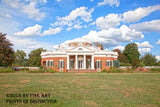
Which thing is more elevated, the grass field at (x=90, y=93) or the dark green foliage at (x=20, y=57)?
the dark green foliage at (x=20, y=57)

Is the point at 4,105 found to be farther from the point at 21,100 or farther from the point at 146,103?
the point at 146,103

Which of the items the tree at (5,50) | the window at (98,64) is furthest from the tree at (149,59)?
the tree at (5,50)

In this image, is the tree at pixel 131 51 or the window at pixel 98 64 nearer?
the window at pixel 98 64

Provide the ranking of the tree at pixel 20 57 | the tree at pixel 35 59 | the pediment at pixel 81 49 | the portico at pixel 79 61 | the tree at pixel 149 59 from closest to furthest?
the pediment at pixel 81 49 → the portico at pixel 79 61 → the tree at pixel 35 59 → the tree at pixel 149 59 → the tree at pixel 20 57

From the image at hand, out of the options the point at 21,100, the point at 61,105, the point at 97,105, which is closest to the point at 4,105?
the point at 21,100

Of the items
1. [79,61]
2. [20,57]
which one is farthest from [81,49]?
[20,57]

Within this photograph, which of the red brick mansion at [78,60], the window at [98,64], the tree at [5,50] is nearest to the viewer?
the tree at [5,50]

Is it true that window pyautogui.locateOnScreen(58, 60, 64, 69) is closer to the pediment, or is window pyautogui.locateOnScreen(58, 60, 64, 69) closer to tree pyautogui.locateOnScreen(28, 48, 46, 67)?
the pediment

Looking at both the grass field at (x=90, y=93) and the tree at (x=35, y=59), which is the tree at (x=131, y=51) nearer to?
the tree at (x=35, y=59)

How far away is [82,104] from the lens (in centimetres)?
611

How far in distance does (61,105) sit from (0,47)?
30808 millimetres

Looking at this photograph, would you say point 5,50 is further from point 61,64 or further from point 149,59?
point 149,59

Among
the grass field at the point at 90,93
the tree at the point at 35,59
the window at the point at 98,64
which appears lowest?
the grass field at the point at 90,93

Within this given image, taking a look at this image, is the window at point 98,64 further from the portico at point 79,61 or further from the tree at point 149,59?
the tree at point 149,59
